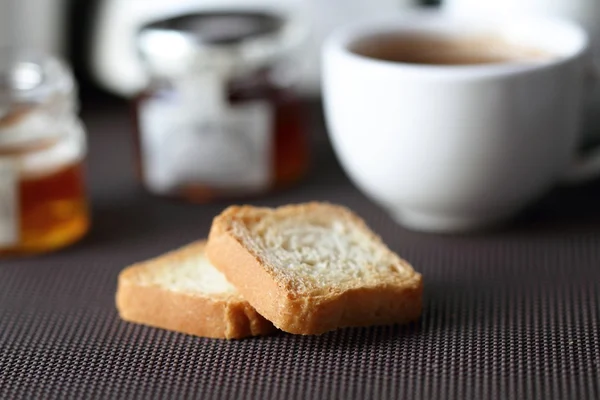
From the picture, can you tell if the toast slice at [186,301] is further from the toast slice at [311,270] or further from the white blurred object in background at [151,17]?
the white blurred object in background at [151,17]

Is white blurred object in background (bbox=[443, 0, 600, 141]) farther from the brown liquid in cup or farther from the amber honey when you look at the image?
the amber honey

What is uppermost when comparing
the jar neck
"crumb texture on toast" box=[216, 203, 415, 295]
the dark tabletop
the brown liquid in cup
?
the brown liquid in cup

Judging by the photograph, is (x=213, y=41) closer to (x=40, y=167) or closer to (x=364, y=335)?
(x=40, y=167)

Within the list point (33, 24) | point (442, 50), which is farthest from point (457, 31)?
point (33, 24)

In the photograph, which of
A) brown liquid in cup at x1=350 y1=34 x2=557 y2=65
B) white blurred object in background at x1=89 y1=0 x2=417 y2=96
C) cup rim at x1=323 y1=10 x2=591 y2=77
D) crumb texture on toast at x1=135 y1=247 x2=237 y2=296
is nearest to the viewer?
crumb texture on toast at x1=135 y1=247 x2=237 y2=296

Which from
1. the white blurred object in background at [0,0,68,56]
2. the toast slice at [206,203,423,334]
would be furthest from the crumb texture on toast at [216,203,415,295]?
the white blurred object in background at [0,0,68,56]

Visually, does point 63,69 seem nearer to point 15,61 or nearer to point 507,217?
point 15,61
